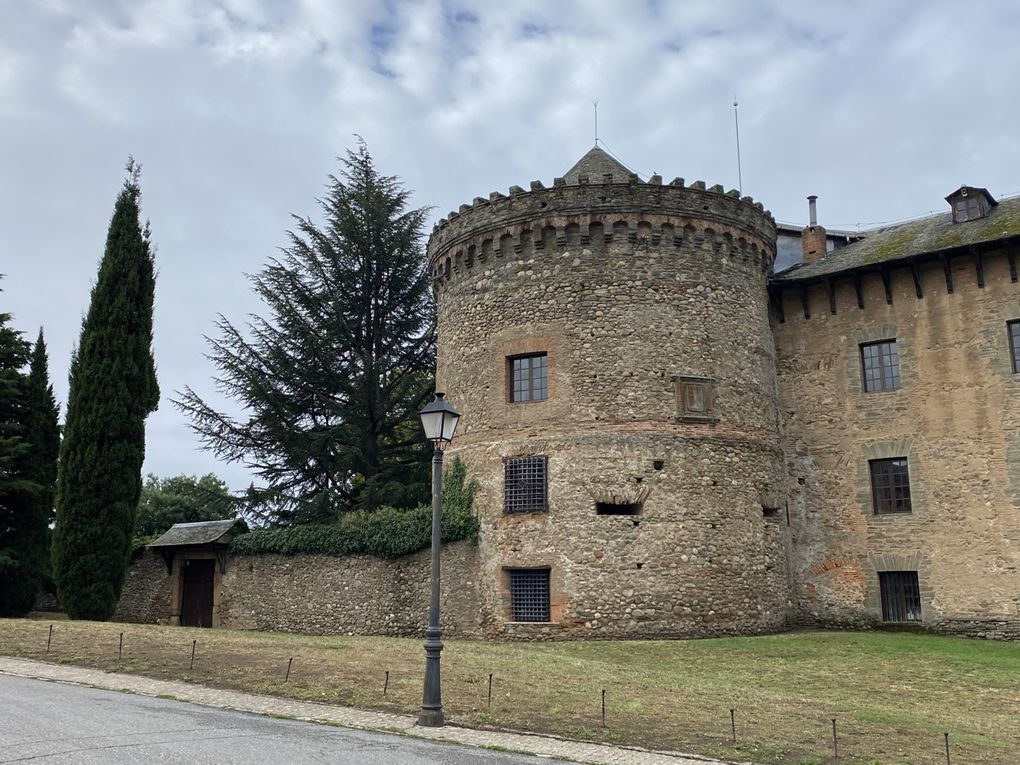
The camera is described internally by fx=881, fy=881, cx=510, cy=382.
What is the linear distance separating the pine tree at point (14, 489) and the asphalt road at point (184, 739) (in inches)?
556

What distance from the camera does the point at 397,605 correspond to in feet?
68.8

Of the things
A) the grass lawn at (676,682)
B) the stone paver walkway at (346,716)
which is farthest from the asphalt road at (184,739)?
the grass lawn at (676,682)

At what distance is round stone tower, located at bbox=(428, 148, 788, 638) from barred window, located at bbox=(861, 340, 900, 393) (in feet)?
8.24

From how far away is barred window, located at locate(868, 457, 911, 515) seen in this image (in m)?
21.0

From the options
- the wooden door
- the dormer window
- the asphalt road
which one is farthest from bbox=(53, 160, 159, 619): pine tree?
the dormer window

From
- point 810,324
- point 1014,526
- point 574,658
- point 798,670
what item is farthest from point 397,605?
point 1014,526

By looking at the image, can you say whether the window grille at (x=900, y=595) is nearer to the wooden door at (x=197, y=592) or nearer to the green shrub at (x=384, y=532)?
the green shrub at (x=384, y=532)

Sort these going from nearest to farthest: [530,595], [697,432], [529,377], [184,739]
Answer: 1. [184,739]
2. [530,595]
3. [697,432]
4. [529,377]

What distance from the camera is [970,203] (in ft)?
72.8

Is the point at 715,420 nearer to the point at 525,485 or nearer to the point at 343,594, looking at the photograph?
the point at 525,485

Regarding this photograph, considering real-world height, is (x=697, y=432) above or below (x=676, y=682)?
above

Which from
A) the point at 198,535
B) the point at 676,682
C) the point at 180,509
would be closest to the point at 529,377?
the point at 676,682

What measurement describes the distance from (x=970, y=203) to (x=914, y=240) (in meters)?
1.61

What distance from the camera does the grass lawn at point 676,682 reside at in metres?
9.39
